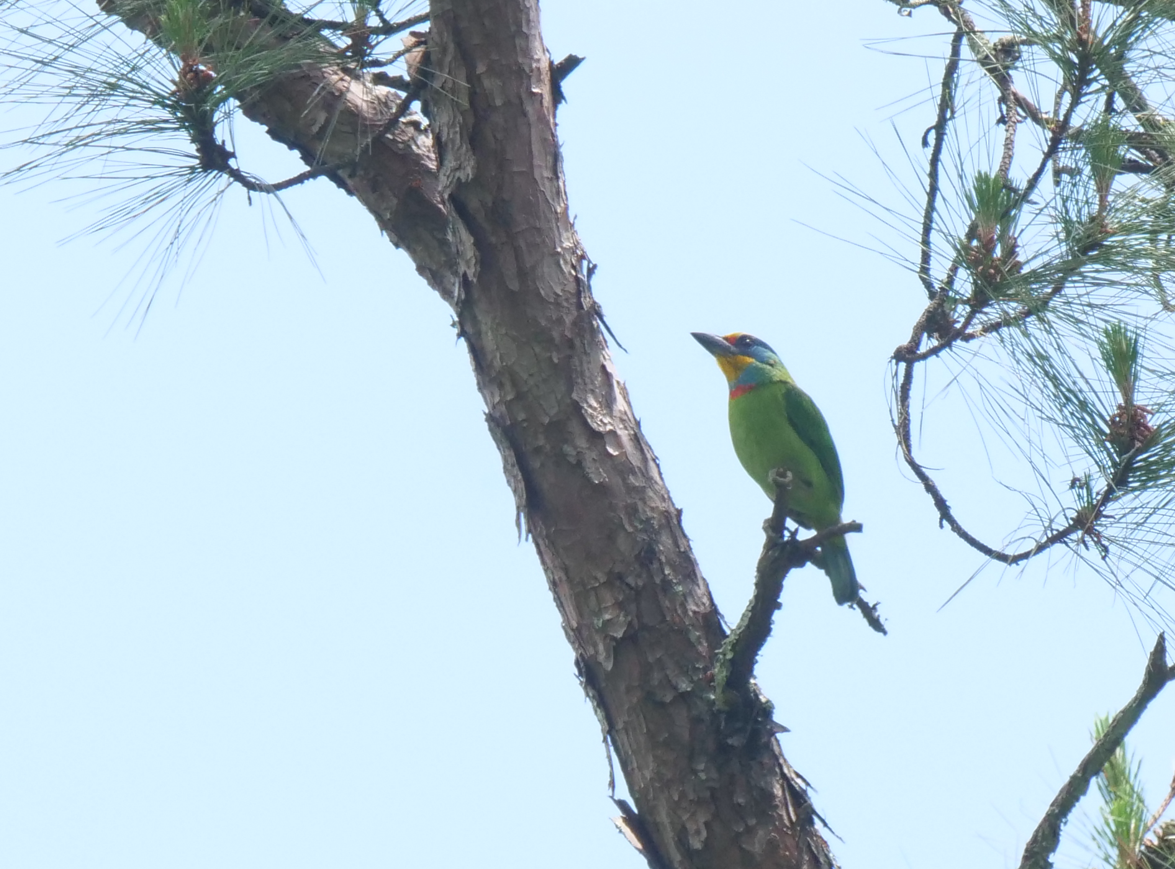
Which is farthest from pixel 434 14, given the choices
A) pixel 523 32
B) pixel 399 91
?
pixel 399 91

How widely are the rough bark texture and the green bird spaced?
141 centimetres

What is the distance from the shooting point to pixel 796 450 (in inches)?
180

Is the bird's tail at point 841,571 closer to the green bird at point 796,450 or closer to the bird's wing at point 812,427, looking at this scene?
the green bird at point 796,450

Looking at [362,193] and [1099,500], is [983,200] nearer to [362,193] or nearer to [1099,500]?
[1099,500]

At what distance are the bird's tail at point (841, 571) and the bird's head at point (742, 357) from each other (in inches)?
37.0

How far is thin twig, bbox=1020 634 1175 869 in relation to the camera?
239 centimetres

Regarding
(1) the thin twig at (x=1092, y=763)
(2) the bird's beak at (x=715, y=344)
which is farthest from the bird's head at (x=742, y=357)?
(1) the thin twig at (x=1092, y=763)

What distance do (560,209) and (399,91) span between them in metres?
0.78

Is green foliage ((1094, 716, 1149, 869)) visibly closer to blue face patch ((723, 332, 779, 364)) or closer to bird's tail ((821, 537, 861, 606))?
bird's tail ((821, 537, 861, 606))

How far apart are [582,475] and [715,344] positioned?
239 cm

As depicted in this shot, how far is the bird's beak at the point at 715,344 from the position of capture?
5.31 meters

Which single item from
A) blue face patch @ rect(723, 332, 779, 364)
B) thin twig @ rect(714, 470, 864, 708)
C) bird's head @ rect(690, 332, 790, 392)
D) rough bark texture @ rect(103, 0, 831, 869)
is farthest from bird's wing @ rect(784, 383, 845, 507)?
thin twig @ rect(714, 470, 864, 708)

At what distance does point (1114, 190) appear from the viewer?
289cm

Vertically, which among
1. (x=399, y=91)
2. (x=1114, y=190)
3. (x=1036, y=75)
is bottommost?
(x=1114, y=190)
